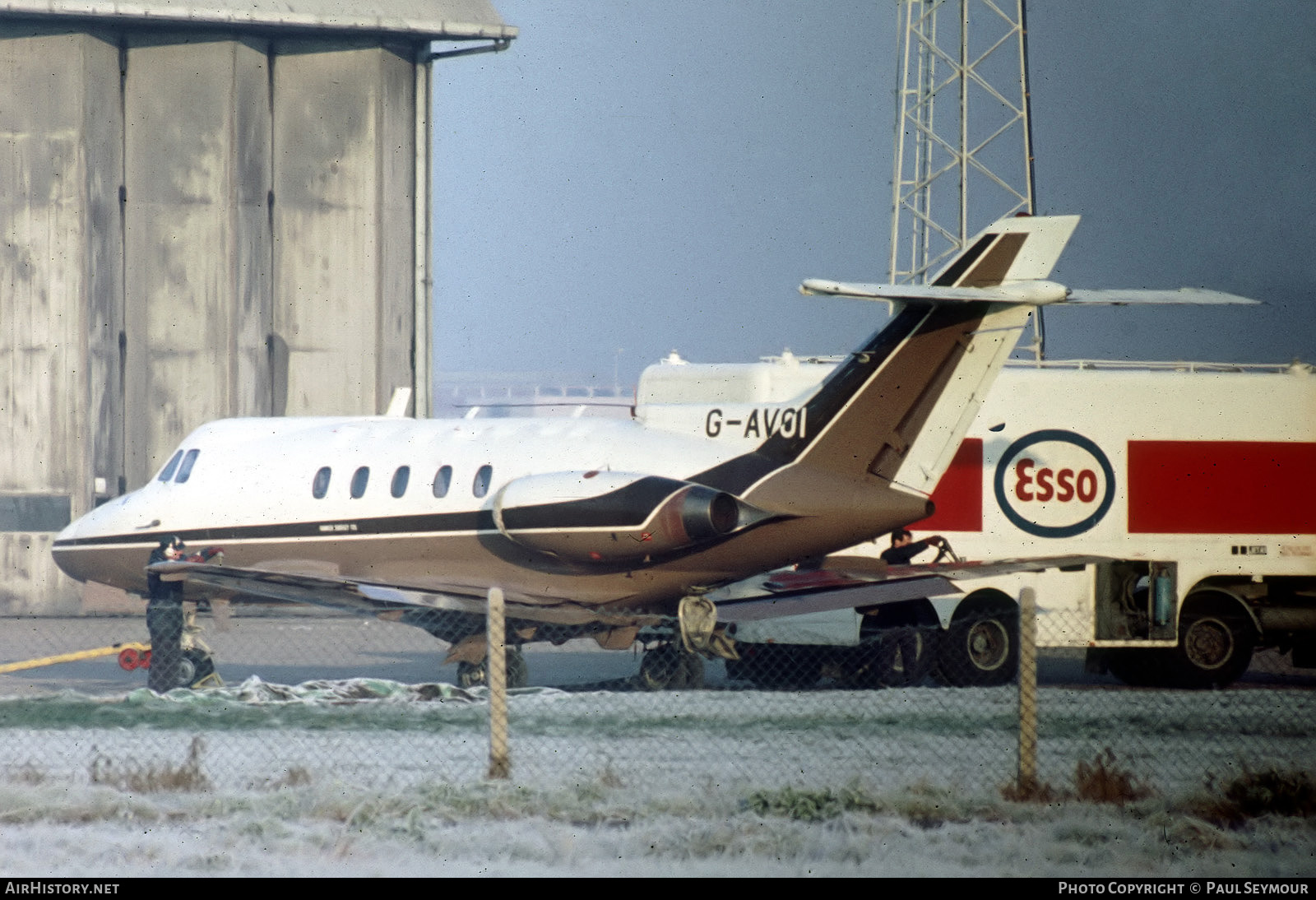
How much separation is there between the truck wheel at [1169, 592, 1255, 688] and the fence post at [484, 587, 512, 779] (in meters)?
10.5

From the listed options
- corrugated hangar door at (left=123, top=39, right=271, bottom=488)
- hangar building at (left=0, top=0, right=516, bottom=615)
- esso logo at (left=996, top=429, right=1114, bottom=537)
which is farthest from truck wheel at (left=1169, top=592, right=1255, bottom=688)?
corrugated hangar door at (left=123, top=39, right=271, bottom=488)

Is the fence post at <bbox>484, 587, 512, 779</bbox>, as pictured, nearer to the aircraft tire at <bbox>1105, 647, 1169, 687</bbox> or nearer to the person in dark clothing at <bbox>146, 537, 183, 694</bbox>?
the person in dark clothing at <bbox>146, 537, 183, 694</bbox>

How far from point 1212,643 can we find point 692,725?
808 cm

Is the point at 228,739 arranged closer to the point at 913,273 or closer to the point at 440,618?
the point at 440,618

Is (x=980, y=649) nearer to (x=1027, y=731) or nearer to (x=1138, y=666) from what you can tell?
(x=1138, y=666)

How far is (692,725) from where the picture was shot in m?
13.8

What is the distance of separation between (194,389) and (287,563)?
12.8m

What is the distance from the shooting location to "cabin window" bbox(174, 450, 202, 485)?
64.6 ft

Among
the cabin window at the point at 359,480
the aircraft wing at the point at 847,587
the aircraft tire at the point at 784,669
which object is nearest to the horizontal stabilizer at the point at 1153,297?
the aircraft wing at the point at 847,587

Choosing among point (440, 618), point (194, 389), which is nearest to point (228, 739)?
point (440, 618)

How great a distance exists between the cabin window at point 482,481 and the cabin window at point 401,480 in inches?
34.8

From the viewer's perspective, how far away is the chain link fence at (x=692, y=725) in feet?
37.7
